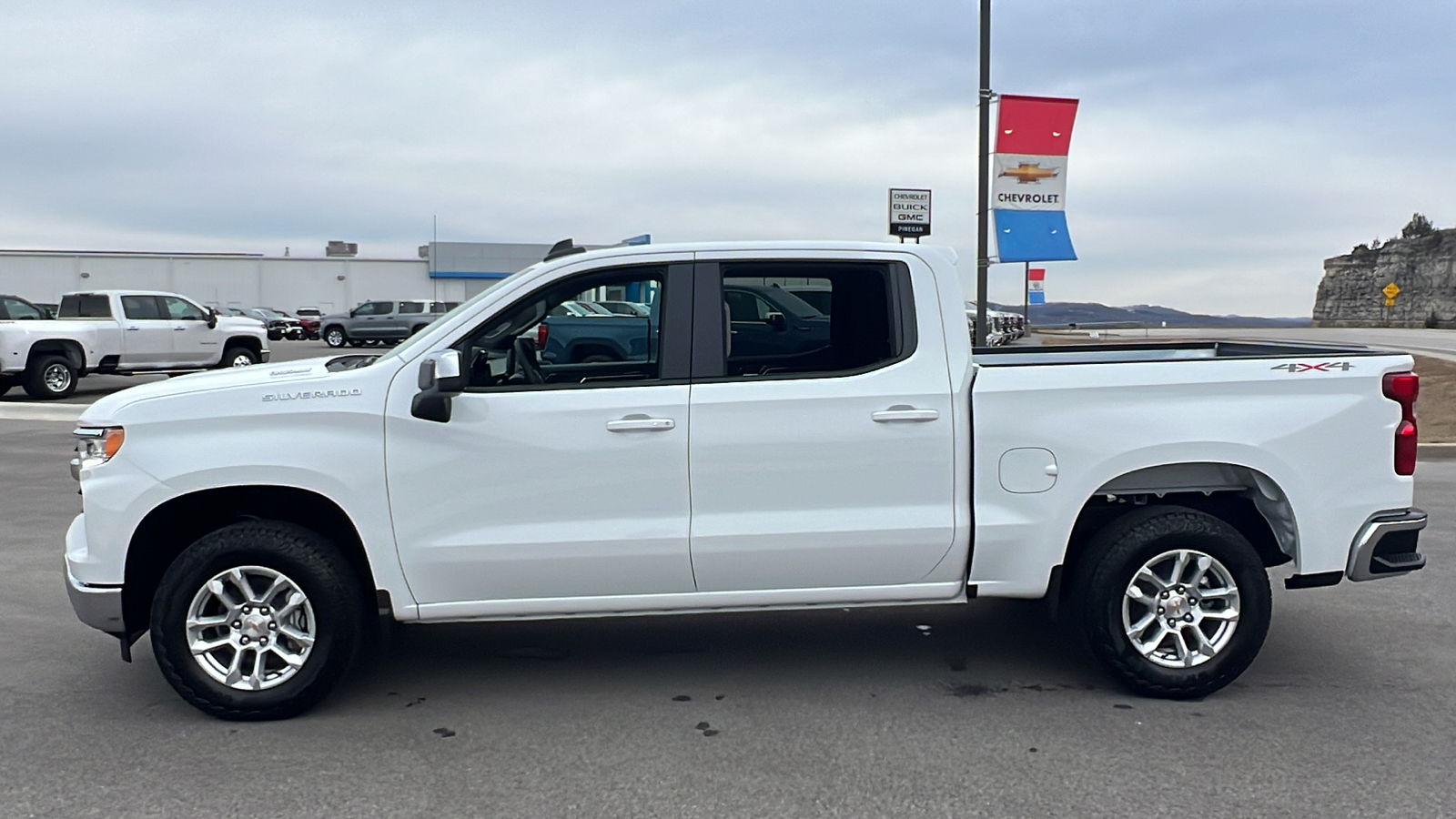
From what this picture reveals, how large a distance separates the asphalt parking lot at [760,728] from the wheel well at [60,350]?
1452 cm

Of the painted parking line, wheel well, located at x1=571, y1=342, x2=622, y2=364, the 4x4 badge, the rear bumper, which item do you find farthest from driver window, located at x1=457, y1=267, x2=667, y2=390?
the painted parking line

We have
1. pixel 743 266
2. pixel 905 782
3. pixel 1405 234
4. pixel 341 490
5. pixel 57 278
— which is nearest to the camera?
pixel 905 782

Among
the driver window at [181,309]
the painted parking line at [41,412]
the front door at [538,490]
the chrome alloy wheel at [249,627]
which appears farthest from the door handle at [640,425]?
the driver window at [181,309]

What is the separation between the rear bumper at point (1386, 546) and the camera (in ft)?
16.0

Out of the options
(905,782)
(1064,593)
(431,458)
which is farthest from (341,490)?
(1064,593)

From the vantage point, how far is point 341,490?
4.55 meters

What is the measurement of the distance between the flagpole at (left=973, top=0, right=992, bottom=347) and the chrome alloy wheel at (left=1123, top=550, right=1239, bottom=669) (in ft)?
33.3

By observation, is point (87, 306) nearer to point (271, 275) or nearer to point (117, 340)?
point (117, 340)

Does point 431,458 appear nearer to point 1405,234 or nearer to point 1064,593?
point 1064,593

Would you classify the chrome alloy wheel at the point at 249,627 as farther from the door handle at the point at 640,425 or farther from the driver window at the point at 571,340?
the door handle at the point at 640,425

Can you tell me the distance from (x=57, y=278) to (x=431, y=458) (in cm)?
7184

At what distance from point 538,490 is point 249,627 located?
1220 mm

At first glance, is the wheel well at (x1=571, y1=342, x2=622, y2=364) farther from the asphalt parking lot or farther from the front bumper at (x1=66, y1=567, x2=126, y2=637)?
the front bumper at (x1=66, y1=567, x2=126, y2=637)

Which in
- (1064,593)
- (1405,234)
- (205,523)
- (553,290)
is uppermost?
(1405,234)
